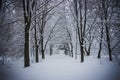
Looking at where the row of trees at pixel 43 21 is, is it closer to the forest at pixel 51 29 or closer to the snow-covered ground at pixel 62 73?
the forest at pixel 51 29

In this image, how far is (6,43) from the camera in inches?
573

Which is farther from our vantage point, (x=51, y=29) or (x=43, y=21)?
(x=51, y=29)

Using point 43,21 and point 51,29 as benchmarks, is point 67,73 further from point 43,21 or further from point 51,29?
point 51,29

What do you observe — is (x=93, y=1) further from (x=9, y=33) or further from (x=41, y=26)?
(x=9, y=33)

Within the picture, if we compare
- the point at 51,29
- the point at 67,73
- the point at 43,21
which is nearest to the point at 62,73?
the point at 67,73

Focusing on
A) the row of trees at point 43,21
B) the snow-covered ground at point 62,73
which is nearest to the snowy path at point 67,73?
the snow-covered ground at point 62,73

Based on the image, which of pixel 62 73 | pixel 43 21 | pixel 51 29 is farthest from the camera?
pixel 51 29

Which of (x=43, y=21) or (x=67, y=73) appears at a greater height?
(x=43, y=21)

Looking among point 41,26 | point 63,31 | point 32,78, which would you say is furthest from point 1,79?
point 63,31

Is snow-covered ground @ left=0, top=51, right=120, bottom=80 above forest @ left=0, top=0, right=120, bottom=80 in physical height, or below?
below

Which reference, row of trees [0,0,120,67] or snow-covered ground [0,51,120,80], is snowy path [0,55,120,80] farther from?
row of trees [0,0,120,67]

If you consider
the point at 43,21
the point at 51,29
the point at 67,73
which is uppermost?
the point at 43,21

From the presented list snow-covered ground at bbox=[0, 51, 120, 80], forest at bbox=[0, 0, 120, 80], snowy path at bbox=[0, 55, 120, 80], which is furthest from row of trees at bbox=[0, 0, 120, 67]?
snowy path at bbox=[0, 55, 120, 80]

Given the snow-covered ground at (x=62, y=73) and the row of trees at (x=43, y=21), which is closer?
the snow-covered ground at (x=62, y=73)
